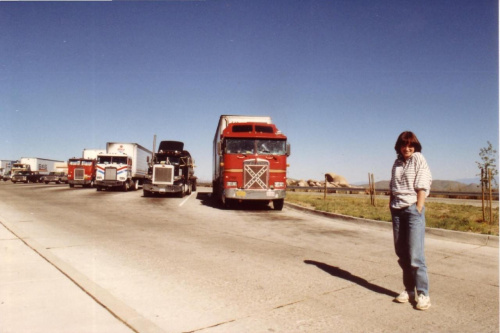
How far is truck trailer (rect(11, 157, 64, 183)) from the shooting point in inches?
1895

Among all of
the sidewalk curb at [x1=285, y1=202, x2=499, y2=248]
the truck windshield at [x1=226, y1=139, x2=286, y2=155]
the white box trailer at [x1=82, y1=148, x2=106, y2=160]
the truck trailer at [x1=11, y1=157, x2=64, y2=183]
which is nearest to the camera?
the sidewalk curb at [x1=285, y1=202, x2=499, y2=248]

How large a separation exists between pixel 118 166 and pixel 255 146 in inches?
616

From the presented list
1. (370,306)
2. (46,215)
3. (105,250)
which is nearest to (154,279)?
(105,250)

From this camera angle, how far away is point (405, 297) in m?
4.13

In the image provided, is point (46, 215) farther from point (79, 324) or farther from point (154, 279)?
point (79, 324)

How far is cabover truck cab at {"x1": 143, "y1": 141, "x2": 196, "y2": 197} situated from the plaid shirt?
18.1m

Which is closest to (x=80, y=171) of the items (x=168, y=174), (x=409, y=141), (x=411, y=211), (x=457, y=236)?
(x=168, y=174)

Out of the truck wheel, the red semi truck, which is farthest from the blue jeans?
the truck wheel

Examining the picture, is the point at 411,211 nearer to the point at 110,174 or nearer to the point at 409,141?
the point at 409,141

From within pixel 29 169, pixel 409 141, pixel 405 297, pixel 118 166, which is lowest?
pixel 405 297

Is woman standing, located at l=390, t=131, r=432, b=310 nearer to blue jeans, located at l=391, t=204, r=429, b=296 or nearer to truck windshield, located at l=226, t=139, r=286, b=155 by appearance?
blue jeans, located at l=391, t=204, r=429, b=296

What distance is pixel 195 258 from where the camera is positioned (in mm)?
6055

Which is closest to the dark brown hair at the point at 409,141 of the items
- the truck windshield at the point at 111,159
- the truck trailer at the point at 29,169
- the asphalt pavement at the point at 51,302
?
the asphalt pavement at the point at 51,302

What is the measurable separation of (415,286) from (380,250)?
308cm
